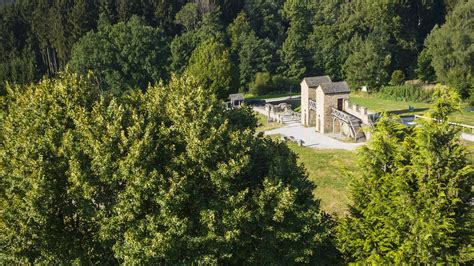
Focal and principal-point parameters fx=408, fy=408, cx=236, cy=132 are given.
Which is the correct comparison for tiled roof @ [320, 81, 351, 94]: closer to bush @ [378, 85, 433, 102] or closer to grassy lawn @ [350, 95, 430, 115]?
grassy lawn @ [350, 95, 430, 115]

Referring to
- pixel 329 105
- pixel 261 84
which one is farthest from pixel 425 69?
pixel 329 105

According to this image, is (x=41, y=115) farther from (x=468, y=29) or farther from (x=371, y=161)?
(x=468, y=29)

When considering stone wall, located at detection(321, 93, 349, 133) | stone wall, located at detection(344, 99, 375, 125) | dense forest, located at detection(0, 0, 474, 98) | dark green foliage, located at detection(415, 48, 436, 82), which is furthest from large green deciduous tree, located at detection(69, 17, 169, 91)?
dark green foliage, located at detection(415, 48, 436, 82)

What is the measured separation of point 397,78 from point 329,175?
4466 centimetres

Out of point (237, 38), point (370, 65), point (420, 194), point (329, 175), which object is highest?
point (237, 38)

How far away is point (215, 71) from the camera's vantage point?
6081 centimetres

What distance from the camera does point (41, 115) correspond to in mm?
17672

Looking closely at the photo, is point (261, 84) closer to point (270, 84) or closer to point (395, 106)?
point (270, 84)

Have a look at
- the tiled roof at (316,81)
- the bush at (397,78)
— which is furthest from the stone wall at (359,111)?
the bush at (397,78)

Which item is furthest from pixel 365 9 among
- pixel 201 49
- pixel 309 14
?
pixel 201 49

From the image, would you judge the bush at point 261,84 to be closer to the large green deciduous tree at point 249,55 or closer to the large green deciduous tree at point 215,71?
the large green deciduous tree at point 249,55

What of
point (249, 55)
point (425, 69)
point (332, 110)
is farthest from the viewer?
point (249, 55)

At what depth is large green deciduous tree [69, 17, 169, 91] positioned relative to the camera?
6544 cm

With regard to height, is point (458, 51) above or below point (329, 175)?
above
